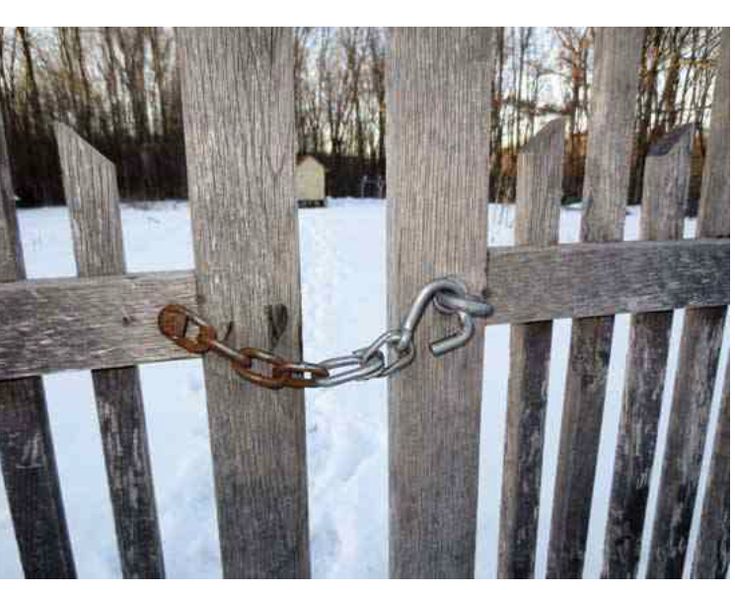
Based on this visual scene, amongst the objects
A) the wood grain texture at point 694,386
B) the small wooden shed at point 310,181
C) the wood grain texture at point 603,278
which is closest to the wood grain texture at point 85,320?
the wood grain texture at point 603,278

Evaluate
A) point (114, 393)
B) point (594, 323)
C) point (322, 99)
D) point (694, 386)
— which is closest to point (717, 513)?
point (694, 386)

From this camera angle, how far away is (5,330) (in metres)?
0.68

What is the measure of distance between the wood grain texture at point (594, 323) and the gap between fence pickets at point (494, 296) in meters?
0.06

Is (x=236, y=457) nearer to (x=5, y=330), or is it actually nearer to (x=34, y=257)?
(x=5, y=330)

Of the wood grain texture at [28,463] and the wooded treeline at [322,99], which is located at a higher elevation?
the wooded treeline at [322,99]

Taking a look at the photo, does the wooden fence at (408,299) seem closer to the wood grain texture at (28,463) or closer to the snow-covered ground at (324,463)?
the wood grain texture at (28,463)

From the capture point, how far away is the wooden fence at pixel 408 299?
682mm

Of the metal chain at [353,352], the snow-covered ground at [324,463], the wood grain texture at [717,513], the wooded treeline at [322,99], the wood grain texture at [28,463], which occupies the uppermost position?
the wooded treeline at [322,99]

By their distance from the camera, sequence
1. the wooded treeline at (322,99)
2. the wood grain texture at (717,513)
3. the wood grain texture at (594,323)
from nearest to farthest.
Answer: the wood grain texture at (594,323)
the wood grain texture at (717,513)
the wooded treeline at (322,99)

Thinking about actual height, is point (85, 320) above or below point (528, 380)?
above

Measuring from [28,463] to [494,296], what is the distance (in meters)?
0.83

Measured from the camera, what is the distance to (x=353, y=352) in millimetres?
662

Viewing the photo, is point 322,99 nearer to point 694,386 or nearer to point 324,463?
point 324,463

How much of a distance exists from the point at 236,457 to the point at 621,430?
840 millimetres
